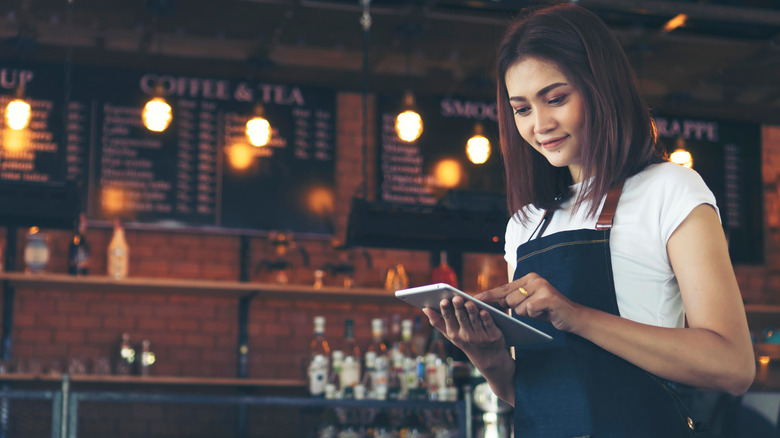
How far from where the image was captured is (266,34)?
5.11 metres

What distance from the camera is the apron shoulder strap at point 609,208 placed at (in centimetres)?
125

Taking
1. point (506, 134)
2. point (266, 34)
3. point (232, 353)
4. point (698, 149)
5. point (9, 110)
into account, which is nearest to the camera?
point (506, 134)

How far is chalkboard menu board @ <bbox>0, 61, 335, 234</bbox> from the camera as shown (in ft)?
17.1

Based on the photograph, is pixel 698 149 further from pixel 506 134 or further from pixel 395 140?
pixel 506 134

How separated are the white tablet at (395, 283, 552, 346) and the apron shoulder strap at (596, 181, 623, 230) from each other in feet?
0.57

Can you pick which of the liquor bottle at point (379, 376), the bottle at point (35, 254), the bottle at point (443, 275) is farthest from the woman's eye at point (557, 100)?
the bottle at point (35, 254)

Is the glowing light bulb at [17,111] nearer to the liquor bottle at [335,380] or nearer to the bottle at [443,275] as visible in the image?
the liquor bottle at [335,380]

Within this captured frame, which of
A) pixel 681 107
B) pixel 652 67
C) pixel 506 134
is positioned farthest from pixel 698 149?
pixel 506 134

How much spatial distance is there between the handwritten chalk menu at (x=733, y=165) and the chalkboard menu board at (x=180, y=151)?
250cm

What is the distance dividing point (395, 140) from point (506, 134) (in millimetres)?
4353

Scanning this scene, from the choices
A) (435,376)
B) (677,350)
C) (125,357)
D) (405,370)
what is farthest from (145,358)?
(677,350)

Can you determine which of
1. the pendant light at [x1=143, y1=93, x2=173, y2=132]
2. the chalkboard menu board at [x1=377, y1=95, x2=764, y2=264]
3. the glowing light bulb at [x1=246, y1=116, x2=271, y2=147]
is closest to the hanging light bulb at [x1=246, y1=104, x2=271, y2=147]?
the glowing light bulb at [x1=246, y1=116, x2=271, y2=147]

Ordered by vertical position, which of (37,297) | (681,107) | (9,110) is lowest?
(37,297)

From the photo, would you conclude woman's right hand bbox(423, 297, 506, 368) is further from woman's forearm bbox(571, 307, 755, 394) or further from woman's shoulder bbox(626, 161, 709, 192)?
woman's shoulder bbox(626, 161, 709, 192)
